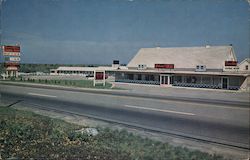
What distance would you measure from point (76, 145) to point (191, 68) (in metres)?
10.6

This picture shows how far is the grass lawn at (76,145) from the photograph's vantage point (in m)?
4.85

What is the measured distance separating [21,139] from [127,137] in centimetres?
265

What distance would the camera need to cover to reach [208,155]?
4797 millimetres

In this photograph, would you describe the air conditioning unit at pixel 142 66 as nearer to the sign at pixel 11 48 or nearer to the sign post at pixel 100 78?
the sign post at pixel 100 78

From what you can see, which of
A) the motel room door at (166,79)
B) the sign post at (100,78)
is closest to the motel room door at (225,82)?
the motel room door at (166,79)

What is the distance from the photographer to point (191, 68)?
47.4 feet

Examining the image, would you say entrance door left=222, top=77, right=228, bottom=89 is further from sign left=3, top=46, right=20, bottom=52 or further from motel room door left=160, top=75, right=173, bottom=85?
sign left=3, top=46, right=20, bottom=52

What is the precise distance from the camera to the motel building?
32.6ft

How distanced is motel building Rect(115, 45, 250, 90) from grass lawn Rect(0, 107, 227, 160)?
11.3ft

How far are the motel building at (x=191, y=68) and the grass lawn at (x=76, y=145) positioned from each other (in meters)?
3.43

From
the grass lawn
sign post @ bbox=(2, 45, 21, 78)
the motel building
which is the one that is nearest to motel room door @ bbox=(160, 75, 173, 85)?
the motel building

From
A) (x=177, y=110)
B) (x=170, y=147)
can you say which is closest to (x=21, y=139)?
(x=170, y=147)

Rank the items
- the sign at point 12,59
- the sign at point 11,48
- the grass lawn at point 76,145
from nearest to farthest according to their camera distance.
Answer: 1. the grass lawn at point 76,145
2. the sign at point 11,48
3. the sign at point 12,59

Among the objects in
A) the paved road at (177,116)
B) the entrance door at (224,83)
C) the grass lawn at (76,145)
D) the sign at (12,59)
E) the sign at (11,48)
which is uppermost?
the sign at (11,48)
